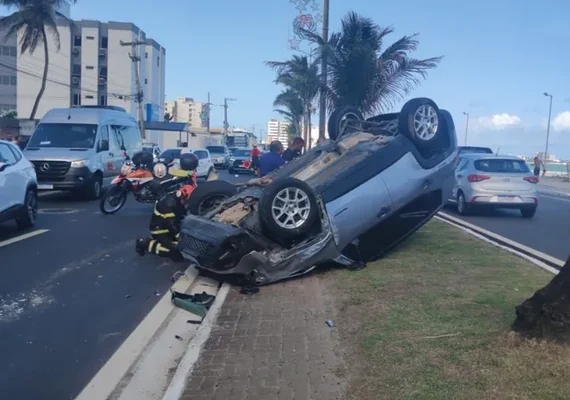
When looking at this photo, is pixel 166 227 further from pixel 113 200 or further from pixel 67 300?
pixel 113 200

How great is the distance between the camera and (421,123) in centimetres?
942

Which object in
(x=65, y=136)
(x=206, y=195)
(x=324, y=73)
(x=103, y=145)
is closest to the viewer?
(x=206, y=195)

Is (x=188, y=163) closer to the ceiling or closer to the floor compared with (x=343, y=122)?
closer to the floor

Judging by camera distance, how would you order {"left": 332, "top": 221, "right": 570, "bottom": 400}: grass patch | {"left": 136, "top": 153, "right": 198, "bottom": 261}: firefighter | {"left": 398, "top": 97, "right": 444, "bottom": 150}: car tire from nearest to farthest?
{"left": 332, "top": 221, "right": 570, "bottom": 400}: grass patch < {"left": 398, "top": 97, "right": 444, "bottom": 150}: car tire < {"left": 136, "top": 153, "right": 198, "bottom": 261}: firefighter

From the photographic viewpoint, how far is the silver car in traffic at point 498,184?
17.3m

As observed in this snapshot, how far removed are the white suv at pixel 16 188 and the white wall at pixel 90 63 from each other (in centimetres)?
7095

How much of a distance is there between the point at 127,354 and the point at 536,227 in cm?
1202

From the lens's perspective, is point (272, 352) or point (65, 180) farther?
point (65, 180)

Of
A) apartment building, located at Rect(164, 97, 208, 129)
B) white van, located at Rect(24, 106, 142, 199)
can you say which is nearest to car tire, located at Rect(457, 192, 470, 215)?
white van, located at Rect(24, 106, 142, 199)

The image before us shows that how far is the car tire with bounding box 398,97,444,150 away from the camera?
9.21 m

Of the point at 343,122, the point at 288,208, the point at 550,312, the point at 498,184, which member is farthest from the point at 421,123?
the point at 498,184

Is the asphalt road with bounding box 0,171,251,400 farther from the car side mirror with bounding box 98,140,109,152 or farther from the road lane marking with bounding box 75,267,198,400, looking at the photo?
the car side mirror with bounding box 98,140,109,152

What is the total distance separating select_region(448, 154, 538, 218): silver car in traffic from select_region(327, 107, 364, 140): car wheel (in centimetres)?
663

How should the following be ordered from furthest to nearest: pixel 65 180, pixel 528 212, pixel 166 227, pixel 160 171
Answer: pixel 65 180 → pixel 528 212 → pixel 160 171 → pixel 166 227
